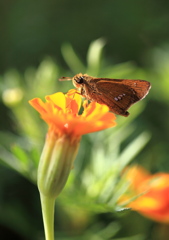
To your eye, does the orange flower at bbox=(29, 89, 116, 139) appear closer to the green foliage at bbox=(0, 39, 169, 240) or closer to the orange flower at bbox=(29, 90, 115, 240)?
the orange flower at bbox=(29, 90, 115, 240)

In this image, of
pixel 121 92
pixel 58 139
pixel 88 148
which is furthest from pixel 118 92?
pixel 88 148

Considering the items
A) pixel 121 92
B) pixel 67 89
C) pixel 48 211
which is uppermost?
pixel 67 89

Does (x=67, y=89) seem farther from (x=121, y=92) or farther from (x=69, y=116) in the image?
(x=69, y=116)

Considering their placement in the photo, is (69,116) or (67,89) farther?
(67,89)

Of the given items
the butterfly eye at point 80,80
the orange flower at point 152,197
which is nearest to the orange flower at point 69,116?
the butterfly eye at point 80,80

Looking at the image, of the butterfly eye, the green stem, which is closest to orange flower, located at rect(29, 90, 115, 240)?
the green stem

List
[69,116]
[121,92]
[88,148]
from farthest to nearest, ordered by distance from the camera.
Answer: [88,148] < [121,92] < [69,116]

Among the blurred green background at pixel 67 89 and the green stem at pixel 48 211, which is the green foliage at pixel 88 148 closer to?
the blurred green background at pixel 67 89

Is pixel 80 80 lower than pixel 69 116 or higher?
higher
